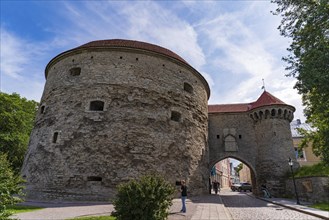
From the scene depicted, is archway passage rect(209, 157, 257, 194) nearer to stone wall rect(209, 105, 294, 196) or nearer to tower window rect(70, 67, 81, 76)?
stone wall rect(209, 105, 294, 196)

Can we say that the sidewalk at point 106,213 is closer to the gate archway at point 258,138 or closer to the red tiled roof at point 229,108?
the gate archway at point 258,138

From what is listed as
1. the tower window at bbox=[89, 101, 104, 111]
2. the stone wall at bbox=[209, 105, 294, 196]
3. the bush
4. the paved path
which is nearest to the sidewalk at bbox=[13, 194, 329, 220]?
the paved path

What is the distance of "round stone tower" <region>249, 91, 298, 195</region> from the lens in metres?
15.6

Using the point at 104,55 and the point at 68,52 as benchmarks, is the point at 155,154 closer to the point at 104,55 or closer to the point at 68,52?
the point at 104,55

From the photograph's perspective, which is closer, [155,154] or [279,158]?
[155,154]

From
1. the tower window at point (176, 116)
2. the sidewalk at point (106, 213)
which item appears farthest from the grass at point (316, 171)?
the tower window at point (176, 116)

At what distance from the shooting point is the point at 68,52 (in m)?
13.4

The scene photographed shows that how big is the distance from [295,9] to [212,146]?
1166cm

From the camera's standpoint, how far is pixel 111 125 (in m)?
11.2

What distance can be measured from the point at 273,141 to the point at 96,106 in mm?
13375

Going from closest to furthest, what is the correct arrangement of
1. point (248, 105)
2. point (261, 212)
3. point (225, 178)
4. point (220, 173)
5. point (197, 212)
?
1. point (197, 212)
2. point (261, 212)
3. point (248, 105)
4. point (220, 173)
5. point (225, 178)

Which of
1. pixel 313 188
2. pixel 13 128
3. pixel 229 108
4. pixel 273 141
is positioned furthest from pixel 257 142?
pixel 13 128

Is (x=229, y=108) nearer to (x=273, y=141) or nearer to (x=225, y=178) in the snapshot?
(x=273, y=141)

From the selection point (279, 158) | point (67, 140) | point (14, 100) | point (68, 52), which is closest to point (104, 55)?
point (68, 52)
